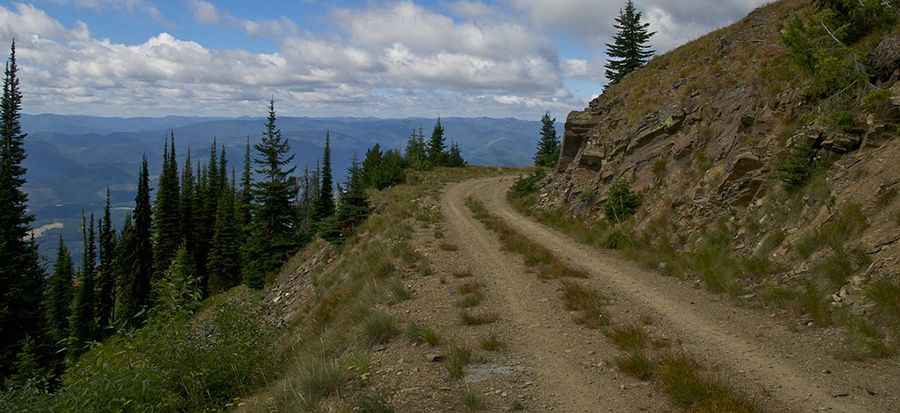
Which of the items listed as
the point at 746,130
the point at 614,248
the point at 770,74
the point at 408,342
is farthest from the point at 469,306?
the point at 770,74

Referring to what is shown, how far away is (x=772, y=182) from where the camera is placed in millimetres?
13391

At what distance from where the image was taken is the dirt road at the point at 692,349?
6.33 m

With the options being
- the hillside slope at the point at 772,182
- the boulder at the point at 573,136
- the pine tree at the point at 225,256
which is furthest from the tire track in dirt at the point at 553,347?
the pine tree at the point at 225,256

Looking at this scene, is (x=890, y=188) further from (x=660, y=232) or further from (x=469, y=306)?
(x=469, y=306)

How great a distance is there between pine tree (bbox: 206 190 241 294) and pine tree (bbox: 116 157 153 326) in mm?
7658

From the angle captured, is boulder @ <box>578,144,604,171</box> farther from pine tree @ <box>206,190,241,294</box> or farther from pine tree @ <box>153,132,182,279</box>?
pine tree @ <box>153,132,182,279</box>

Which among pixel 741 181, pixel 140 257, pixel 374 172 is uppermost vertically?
pixel 741 181

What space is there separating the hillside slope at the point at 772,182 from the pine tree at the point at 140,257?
2206 inches

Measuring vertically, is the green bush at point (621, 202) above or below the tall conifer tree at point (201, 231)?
above

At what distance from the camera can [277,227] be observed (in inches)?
1526

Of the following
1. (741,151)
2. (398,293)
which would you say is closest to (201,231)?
(398,293)

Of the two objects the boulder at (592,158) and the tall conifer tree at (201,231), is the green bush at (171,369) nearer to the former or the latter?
the boulder at (592,158)

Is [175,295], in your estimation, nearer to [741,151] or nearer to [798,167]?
[798,167]

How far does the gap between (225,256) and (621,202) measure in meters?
51.8
